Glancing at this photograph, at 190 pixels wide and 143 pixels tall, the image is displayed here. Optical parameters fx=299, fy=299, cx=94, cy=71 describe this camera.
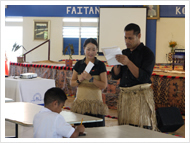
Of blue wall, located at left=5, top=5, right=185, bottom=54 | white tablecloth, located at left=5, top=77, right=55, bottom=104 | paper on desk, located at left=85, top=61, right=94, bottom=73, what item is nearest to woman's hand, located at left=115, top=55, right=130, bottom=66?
paper on desk, located at left=85, top=61, right=94, bottom=73

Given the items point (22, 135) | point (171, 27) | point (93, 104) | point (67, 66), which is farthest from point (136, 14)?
point (93, 104)

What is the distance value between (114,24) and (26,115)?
1013 centimetres

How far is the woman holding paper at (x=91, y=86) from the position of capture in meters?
2.59

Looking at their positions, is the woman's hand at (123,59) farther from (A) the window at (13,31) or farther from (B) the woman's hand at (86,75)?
(A) the window at (13,31)

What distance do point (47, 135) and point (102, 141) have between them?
327 mm

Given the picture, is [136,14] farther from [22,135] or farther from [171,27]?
[22,135]

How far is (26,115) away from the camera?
2.38 meters

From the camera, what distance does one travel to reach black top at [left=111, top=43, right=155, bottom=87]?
7.30 ft

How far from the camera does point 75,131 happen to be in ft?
5.74

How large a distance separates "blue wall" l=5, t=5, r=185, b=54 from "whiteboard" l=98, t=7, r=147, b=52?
39cm

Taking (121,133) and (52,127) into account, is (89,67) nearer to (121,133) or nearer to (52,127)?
(121,133)

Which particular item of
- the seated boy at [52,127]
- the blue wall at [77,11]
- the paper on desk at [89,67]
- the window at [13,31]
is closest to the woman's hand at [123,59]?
the paper on desk at [89,67]

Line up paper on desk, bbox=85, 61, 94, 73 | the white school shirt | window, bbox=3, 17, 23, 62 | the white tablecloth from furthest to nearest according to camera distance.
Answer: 1. window, bbox=3, 17, 23, 62
2. the white tablecloth
3. paper on desk, bbox=85, 61, 94, 73
4. the white school shirt

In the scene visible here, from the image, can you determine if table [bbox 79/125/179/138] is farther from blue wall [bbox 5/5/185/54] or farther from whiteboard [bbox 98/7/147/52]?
blue wall [bbox 5/5/185/54]
